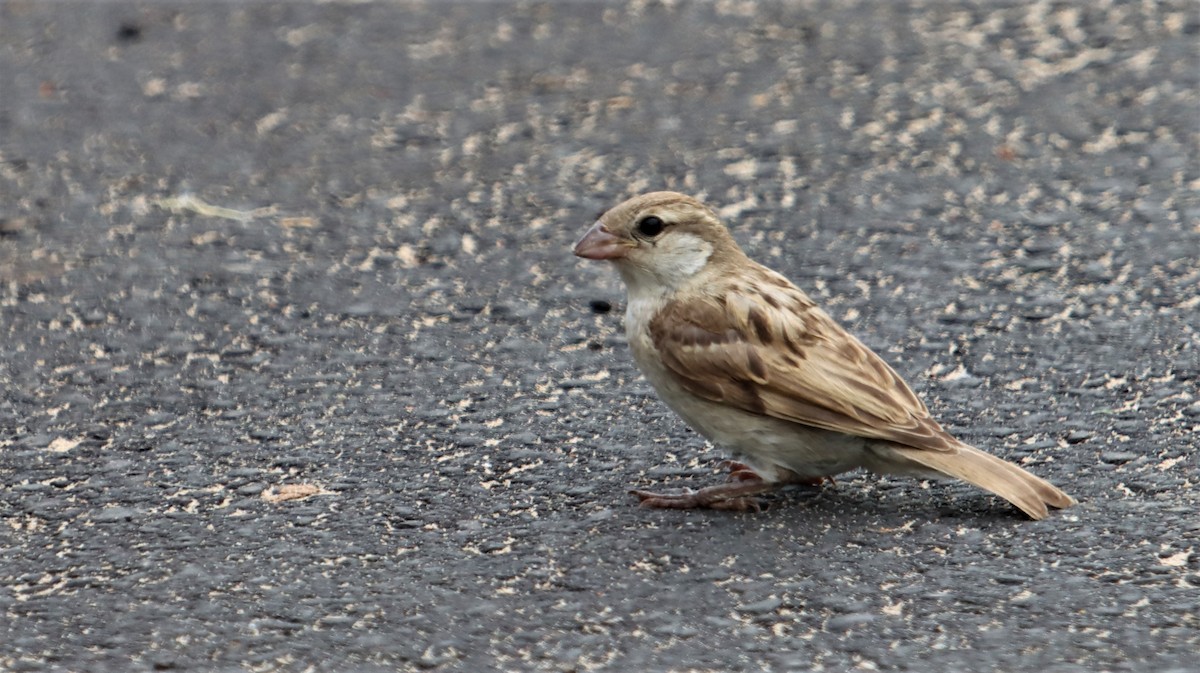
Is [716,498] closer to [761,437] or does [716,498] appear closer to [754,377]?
[761,437]

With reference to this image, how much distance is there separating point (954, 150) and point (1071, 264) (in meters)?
1.17

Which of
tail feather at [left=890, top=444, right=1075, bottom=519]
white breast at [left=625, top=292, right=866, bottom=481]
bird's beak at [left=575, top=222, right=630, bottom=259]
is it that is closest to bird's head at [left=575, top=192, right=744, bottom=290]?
bird's beak at [left=575, top=222, right=630, bottom=259]

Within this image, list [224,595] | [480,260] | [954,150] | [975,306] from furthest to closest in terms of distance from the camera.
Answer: [954,150] < [480,260] < [975,306] < [224,595]

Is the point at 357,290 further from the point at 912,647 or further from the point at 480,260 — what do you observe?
the point at 912,647

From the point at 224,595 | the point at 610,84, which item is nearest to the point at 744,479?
the point at 224,595

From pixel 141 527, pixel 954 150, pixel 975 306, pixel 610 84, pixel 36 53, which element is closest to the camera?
pixel 141 527

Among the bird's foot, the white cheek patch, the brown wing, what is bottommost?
the bird's foot

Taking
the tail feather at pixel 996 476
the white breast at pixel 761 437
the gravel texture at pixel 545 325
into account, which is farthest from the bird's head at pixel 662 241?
the tail feather at pixel 996 476

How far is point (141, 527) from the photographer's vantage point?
4285mm

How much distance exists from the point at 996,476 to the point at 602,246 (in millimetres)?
1234

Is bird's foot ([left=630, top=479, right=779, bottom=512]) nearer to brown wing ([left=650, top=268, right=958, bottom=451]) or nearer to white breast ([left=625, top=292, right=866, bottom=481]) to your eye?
white breast ([left=625, top=292, right=866, bottom=481])

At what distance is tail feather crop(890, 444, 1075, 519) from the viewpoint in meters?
A: 4.13

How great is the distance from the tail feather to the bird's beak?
0.95 m

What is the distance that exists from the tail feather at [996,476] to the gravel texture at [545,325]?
0.06 metres
